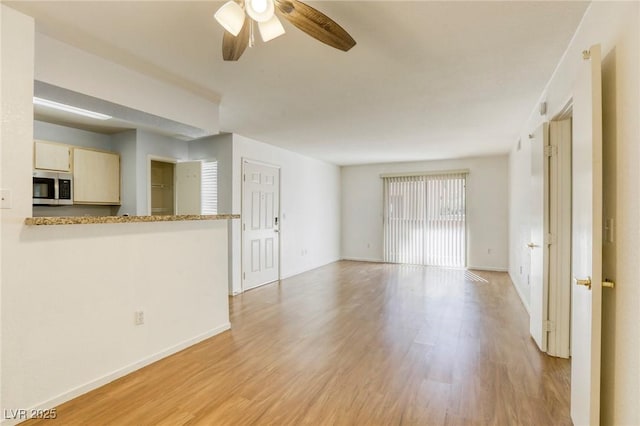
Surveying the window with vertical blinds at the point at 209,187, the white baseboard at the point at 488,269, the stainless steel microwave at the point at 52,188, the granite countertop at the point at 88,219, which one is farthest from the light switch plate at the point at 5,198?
the white baseboard at the point at 488,269

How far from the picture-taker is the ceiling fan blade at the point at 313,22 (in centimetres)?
152

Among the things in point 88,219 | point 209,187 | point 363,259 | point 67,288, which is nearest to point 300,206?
point 209,187

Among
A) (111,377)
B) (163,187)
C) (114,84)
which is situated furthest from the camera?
(163,187)

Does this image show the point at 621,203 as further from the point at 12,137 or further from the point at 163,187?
the point at 163,187

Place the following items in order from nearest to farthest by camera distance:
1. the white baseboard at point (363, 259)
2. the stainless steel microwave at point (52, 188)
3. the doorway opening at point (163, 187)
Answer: the stainless steel microwave at point (52, 188) < the doorway opening at point (163, 187) < the white baseboard at point (363, 259)

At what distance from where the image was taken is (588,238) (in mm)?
1514

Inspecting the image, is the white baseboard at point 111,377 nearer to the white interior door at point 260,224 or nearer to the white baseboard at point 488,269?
the white interior door at point 260,224

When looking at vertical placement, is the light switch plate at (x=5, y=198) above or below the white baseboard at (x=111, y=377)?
above

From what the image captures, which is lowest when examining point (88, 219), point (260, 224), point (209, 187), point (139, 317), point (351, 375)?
point (351, 375)

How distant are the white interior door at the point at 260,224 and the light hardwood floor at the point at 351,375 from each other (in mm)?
1156

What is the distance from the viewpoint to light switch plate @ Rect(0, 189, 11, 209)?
1.85m

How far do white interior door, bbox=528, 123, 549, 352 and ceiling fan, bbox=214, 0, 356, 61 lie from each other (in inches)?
79.6

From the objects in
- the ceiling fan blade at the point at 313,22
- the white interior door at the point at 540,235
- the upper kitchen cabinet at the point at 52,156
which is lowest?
the white interior door at the point at 540,235

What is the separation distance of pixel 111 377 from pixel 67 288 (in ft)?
2.48
